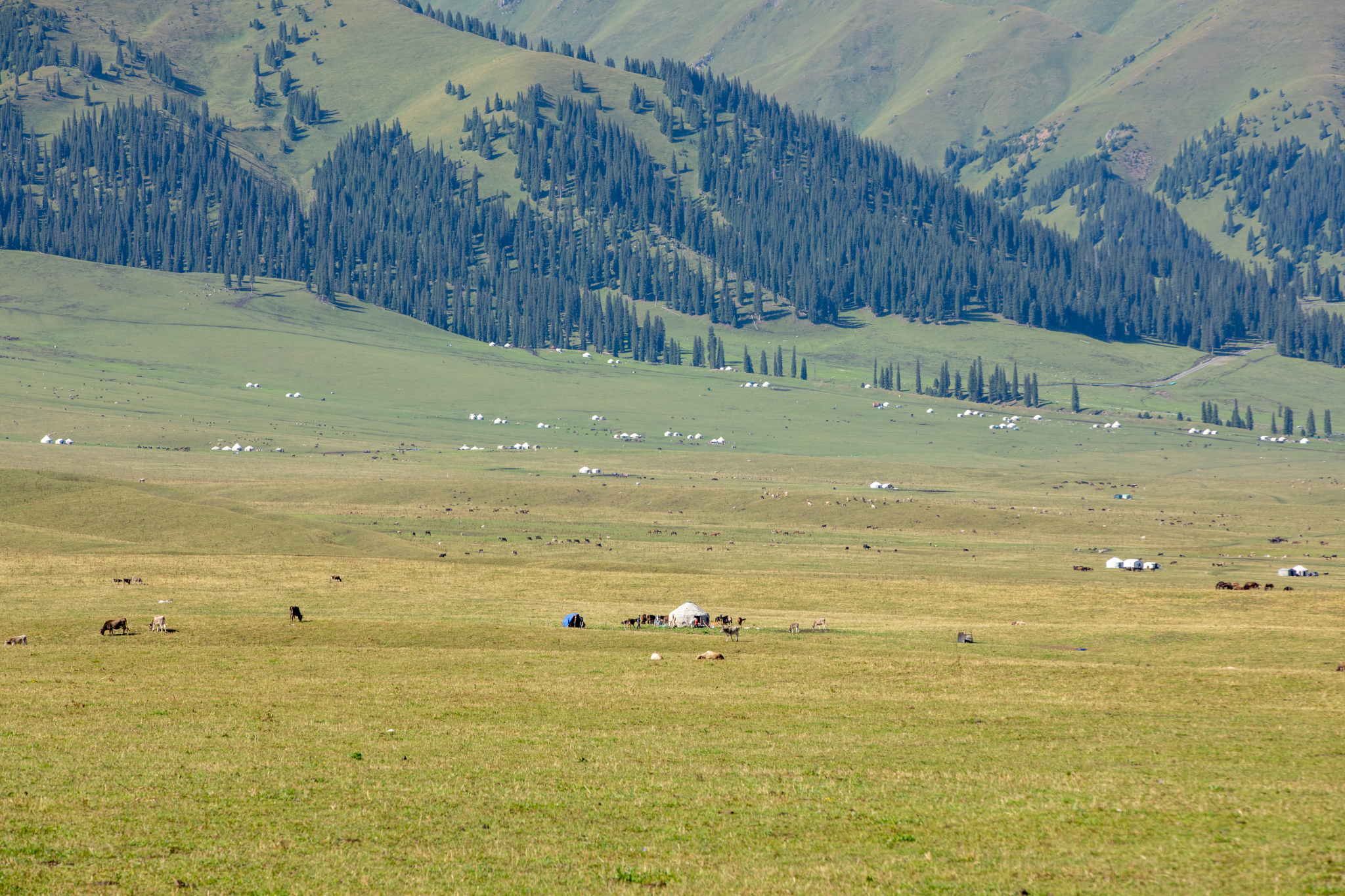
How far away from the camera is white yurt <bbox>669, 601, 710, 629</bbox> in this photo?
5734 cm

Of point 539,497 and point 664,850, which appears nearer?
point 664,850

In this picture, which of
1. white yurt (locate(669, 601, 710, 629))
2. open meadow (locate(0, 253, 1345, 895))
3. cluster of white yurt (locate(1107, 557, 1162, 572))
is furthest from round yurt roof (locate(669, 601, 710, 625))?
cluster of white yurt (locate(1107, 557, 1162, 572))

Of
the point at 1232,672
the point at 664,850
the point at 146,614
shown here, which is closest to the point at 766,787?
the point at 664,850

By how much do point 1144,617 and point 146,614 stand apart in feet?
161

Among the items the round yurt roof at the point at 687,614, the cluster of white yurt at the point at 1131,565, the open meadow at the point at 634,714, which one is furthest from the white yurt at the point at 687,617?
the cluster of white yurt at the point at 1131,565

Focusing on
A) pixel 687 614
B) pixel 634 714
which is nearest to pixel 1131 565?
pixel 687 614

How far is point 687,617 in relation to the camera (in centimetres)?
5741

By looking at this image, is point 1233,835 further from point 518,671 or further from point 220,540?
point 220,540

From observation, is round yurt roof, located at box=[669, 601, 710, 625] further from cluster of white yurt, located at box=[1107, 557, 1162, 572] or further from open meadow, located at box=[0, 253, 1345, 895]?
cluster of white yurt, located at box=[1107, 557, 1162, 572]

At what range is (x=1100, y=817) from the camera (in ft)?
74.9

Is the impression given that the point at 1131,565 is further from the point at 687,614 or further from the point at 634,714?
the point at 634,714

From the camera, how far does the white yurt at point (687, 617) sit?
188ft

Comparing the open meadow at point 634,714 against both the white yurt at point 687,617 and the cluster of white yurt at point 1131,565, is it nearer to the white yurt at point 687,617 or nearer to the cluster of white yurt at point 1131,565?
the cluster of white yurt at point 1131,565

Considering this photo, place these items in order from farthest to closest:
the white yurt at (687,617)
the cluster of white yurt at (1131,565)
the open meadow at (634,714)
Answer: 1. the cluster of white yurt at (1131,565)
2. the white yurt at (687,617)
3. the open meadow at (634,714)
